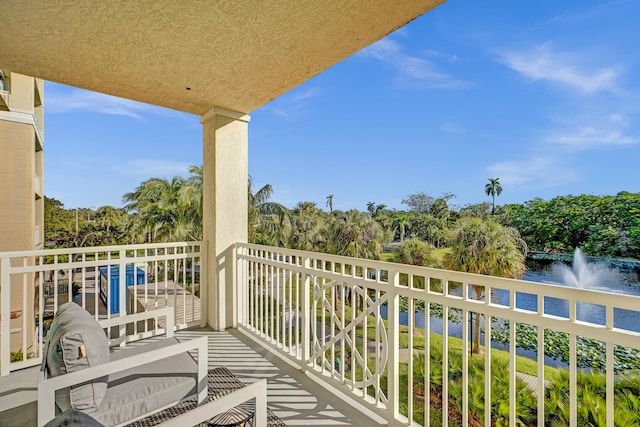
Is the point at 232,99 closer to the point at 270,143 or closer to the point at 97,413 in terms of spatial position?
the point at 97,413

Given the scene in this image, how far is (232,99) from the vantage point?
3.62 metres

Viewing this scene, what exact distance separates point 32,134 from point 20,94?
1.22 meters

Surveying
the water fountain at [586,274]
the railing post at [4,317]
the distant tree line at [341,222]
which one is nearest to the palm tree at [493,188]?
the distant tree line at [341,222]

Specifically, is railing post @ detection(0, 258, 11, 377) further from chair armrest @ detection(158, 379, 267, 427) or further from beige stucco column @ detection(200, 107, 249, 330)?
chair armrest @ detection(158, 379, 267, 427)

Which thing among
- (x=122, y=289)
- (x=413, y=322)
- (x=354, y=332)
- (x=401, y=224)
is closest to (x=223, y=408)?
(x=354, y=332)

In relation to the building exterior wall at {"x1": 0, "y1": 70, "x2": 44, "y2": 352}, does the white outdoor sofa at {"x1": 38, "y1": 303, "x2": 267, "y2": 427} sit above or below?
below

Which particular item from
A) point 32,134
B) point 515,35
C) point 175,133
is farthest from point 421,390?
point 515,35

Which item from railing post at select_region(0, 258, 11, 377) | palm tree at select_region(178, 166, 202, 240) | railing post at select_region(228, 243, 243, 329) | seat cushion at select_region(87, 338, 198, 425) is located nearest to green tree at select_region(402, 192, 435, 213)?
palm tree at select_region(178, 166, 202, 240)

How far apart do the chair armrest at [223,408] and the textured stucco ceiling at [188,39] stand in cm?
219

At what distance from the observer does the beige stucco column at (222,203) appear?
12.8 feet

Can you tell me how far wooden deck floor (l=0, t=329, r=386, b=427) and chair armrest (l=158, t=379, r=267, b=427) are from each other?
0.93 meters

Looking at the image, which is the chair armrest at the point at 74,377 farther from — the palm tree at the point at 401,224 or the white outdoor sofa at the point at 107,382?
the palm tree at the point at 401,224

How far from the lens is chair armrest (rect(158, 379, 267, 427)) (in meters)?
1.17

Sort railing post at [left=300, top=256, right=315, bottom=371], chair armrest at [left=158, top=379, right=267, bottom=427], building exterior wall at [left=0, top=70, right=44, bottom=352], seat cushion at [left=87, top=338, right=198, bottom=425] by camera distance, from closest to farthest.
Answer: chair armrest at [left=158, top=379, right=267, bottom=427] → seat cushion at [left=87, top=338, right=198, bottom=425] → railing post at [left=300, top=256, right=315, bottom=371] → building exterior wall at [left=0, top=70, right=44, bottom=352]
